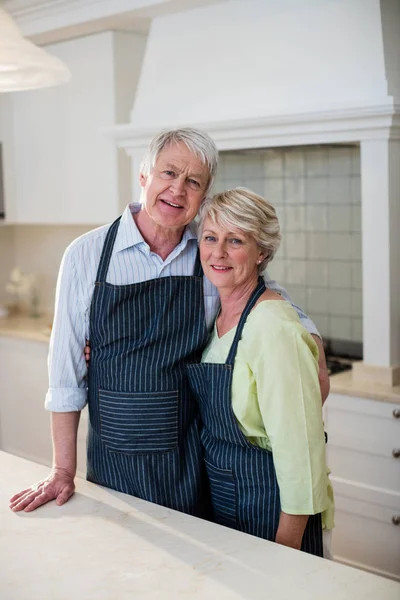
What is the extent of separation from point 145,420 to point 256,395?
0.31 meters

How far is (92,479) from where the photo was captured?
2.08m

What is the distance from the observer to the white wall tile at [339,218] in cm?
353

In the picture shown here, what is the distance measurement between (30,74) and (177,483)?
3.40ft

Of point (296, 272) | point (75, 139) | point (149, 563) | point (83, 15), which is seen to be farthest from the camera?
point (75, 139)

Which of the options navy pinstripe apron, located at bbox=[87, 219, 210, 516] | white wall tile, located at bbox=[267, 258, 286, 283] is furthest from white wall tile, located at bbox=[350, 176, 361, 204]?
navy pinstripe apron, located at bbox=[87, 219, 210, 516]

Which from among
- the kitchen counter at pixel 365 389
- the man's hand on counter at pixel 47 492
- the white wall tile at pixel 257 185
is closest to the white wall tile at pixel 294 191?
the white wall tile at pixel 257 185

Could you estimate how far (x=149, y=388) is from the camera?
1.96 meters

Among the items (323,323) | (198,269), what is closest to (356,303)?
(323,323)

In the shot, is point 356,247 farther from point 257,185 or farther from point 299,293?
point 257,185

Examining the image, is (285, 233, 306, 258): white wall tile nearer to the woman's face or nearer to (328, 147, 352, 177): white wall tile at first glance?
(328, 147, 352, 177): white wall tile

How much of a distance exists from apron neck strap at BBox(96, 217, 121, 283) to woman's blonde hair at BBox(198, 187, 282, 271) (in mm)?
282

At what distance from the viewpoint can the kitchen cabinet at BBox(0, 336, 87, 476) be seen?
4129 mm

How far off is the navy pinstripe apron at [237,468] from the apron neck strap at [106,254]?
1.09ft

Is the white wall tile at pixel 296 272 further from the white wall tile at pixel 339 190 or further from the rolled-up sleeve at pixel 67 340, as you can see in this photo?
the rolled-up sleeve at pixel 67 340
